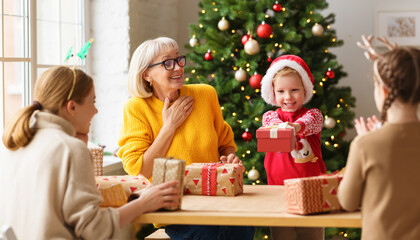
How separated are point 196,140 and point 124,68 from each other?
172 cm

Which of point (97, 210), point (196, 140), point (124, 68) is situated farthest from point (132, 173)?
point (124, 68)

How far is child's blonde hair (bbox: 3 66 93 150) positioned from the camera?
1.98 metres

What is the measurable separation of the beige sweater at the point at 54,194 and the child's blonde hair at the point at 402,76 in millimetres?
1014

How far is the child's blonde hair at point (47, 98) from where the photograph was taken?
198 cm

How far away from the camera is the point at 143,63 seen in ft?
9.35

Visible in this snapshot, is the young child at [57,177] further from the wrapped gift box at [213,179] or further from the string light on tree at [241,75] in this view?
the string light on tree at [241,75]

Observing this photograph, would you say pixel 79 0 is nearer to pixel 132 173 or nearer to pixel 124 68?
pixel 124 68

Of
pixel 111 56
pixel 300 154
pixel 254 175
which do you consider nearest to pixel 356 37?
pixel 254 175

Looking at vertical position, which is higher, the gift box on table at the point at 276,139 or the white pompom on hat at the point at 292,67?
the white pompom on hat at the point at 292,67

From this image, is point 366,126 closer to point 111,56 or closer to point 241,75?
point 241,75

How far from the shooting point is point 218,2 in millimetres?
4379

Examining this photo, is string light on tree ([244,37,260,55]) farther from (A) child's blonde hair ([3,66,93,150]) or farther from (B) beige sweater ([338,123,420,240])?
(B) beige sweater ([338,123,420,240])

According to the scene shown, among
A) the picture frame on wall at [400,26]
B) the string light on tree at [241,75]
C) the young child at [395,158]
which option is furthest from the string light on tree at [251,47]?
the young child at [395,158]

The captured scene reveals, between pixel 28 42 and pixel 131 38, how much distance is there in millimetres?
978
